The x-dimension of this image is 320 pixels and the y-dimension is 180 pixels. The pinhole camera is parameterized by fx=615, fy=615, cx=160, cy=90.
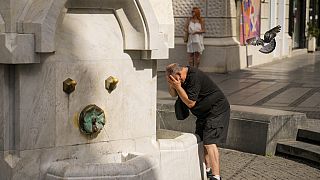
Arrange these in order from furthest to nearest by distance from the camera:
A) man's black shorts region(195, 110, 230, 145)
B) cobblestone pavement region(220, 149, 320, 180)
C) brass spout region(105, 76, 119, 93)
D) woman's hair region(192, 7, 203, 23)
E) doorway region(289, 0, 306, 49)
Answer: doorway region(289, 0, 306, 49) < woman's hair region(192, 7, 203, 23) < cobblestone pavement region(220, 149, 320, 180) < man's black shorts region(195, 110, 230, 145) < brass spout region(105, 76, 119, 93)

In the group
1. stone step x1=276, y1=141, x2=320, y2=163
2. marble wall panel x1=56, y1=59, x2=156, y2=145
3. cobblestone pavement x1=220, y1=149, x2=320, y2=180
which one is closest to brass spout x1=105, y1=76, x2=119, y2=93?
marble wall panel x1=56, y1=59, x2=156, y2=145

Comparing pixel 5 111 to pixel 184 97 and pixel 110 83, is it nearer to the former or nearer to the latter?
pixel 110 83

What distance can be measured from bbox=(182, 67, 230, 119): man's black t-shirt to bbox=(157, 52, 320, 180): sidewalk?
1018mm

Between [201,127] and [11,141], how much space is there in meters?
2.22

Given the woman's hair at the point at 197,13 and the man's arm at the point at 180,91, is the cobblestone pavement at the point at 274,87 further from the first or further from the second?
the man's arm at the point at 180,91

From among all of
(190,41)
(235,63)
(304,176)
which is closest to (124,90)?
(304,176)

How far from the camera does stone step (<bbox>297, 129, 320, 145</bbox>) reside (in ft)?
26.5

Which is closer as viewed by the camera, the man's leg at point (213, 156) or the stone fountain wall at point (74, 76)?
the stone fountain wall at point (74, 76)

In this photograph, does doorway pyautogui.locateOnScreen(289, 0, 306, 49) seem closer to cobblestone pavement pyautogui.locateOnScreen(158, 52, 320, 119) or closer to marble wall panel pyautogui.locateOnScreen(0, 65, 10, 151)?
cobblestone pavement pyautogui.locateOnScreen(158, 52, 320, 119)

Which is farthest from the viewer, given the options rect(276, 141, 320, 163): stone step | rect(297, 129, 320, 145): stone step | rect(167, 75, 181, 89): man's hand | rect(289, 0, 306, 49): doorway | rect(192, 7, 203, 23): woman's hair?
rect(289, 0, 306, 49): doorway

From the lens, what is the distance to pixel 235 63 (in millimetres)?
17531

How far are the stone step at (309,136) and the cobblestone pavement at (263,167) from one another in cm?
40

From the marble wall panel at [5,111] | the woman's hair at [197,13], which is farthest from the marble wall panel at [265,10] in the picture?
the marble wall panel at [5,111]

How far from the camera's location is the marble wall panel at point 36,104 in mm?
4961
